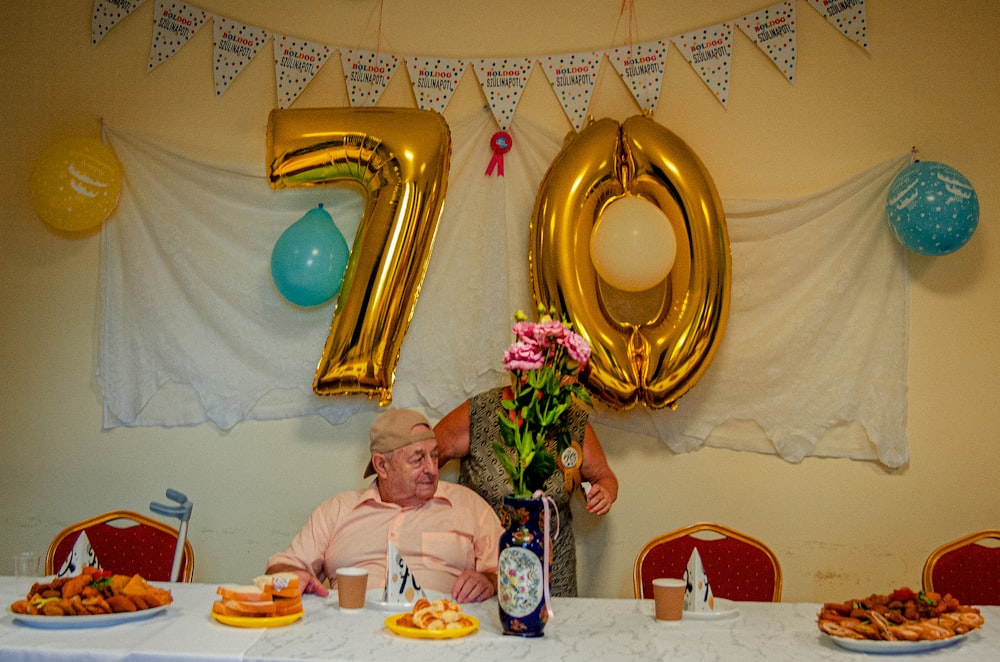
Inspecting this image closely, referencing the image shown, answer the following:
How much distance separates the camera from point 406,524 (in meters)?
2.89

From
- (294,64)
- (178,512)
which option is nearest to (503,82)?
(294,64)

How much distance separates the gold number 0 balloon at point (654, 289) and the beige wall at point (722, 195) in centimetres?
27

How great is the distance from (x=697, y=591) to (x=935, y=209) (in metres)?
1.66

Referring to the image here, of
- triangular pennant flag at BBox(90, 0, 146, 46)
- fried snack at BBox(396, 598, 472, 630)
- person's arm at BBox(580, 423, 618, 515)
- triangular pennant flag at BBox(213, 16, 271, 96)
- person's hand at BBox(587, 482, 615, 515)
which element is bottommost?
fried snack at BBox(396, 598, 472, 630)

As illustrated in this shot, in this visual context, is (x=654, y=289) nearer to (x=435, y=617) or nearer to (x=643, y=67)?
(x=643, y=67)

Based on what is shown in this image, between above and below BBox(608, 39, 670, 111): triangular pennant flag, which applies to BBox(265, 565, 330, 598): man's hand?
below

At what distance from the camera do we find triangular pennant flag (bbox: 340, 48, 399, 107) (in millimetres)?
3773

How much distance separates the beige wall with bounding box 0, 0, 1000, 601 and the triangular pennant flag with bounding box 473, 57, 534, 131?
0.06m

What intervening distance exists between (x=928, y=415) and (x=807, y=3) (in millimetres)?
1538

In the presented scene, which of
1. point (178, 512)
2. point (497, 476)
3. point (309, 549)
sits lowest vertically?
point (309, 549)

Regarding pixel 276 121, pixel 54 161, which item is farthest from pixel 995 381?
pixel 54 161

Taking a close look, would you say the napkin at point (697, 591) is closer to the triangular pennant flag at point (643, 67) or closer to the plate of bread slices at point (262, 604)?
the plate of bread slices at point (262, 604)

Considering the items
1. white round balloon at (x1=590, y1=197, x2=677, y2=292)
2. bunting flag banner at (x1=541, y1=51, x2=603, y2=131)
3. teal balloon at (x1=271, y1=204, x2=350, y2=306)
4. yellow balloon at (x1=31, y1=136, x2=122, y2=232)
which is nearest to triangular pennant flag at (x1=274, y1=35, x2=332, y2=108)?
teal balloon at (x1=271, y1=204, x2=350, y2=306)

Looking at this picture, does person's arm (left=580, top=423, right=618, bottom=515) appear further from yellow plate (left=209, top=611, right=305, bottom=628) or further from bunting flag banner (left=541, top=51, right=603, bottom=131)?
yellow plate (left=209, top=611, right=305, bottom=628)
